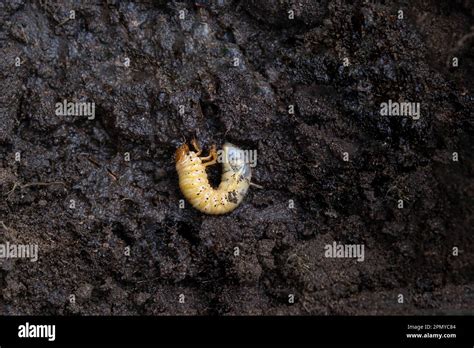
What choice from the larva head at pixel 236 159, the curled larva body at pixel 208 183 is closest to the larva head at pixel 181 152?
the curled larva body at pixel 208 183

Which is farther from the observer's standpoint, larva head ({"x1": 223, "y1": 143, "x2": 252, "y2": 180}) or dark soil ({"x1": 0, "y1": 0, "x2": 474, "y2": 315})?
larva head ({"x1": 223, "y1": 143, "x2": 252, "y2": 180})

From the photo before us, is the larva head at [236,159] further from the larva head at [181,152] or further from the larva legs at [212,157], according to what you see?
the larva head at [181,152]

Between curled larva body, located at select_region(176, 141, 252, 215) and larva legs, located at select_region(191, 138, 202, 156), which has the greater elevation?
larva legs, located at select_region(191, 138, 202, 156)

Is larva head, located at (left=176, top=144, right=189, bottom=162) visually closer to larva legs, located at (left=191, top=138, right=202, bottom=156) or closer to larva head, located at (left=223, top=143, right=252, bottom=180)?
larva legs, located at (left=191, top=138, right=202, bottom=156)

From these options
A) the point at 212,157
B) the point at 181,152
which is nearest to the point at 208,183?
the point at 212,157

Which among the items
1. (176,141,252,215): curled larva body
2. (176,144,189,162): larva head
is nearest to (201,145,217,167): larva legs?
(176,141,252,215): curled larva body

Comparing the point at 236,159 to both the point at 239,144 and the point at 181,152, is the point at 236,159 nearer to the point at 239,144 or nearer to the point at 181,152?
the point at 239,144
